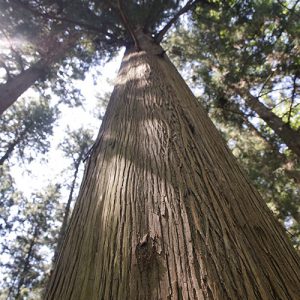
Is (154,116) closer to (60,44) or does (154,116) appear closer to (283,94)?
(60,44)

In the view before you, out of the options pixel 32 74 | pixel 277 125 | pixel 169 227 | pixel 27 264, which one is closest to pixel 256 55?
pixel 277 125

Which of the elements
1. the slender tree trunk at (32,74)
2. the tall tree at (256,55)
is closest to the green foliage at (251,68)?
the tall tree at (256,55)

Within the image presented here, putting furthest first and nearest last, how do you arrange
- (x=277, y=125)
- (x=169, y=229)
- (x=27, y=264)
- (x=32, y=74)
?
1. (x=27, y=264)
2. (x=32, y=74)
3. (x=277, y=125)
4. (x=169, y=229)

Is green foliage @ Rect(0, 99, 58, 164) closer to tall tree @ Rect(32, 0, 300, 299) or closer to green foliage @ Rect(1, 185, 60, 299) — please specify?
green foliage @ Rect(1, 185, 60, 299)

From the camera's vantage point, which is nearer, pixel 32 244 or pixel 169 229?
pixel 169 229

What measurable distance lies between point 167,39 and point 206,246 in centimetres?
1319

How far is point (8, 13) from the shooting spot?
304 inches

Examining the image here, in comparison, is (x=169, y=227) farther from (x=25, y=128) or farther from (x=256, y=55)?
(x=25, y=128)

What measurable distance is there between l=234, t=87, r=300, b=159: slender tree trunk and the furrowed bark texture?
5710 mm

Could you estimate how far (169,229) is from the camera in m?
1.05

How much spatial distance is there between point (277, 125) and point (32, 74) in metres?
7.68

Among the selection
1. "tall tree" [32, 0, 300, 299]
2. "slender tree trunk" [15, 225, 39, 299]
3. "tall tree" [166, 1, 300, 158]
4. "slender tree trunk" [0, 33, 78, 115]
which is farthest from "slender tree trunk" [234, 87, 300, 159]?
"slender tree trunk" [15, 225, 39, 299]

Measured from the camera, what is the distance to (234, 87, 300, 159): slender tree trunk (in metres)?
6.74

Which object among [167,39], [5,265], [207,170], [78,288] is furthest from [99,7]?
[5,265]
